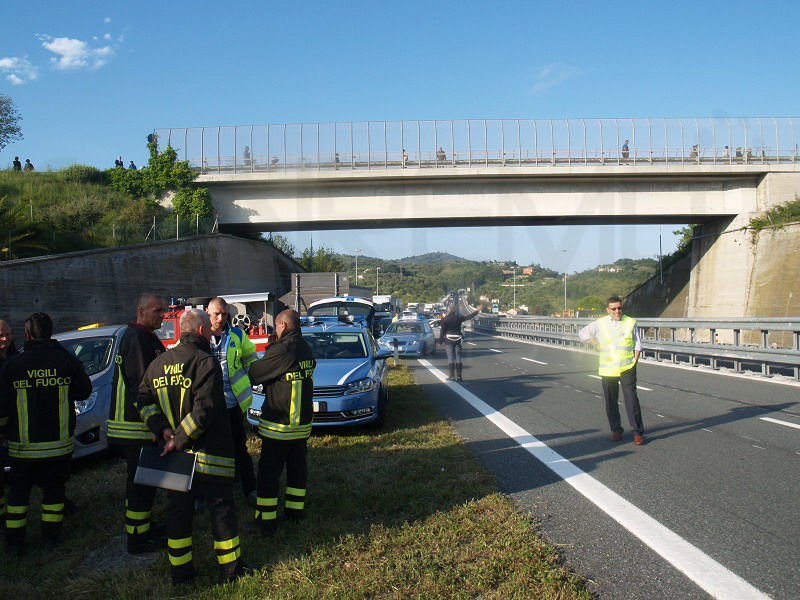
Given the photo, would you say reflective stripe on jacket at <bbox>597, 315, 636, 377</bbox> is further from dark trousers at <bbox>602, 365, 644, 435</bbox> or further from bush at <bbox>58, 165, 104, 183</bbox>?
bush at <bbox>58, 165, 104, 183</bbox>

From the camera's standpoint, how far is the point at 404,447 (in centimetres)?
812

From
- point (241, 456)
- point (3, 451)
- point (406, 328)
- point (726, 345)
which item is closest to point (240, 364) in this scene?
point (241, 456)

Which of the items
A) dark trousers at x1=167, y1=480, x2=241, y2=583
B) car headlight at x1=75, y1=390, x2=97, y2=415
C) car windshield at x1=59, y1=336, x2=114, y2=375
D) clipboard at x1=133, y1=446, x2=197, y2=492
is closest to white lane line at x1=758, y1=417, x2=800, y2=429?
dark trousers at x1=167, y1=480, x2=241, y2=583

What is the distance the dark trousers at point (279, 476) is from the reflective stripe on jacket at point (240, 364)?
1.30 feet

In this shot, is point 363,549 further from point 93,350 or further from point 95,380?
point 93,350

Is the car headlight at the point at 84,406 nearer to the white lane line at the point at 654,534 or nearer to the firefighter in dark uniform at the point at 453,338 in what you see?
the white lane line at the point at 654,534

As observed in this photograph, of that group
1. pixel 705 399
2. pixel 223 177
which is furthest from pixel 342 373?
pixel 223 177

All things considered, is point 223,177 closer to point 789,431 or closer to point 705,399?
point 705,399

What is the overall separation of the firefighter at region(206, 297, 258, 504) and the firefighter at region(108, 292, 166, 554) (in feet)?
1.69

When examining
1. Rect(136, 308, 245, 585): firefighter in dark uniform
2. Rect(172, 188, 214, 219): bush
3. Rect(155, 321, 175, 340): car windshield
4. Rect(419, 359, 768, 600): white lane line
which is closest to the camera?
Rect(419, 359, 768, 600): white lane line

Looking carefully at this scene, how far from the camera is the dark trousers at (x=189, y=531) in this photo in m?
4.20

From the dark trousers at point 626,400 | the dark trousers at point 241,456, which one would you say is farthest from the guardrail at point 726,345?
the dark trousers at point 241,456

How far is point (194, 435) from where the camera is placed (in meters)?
4.20

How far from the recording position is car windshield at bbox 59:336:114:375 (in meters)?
8.49
